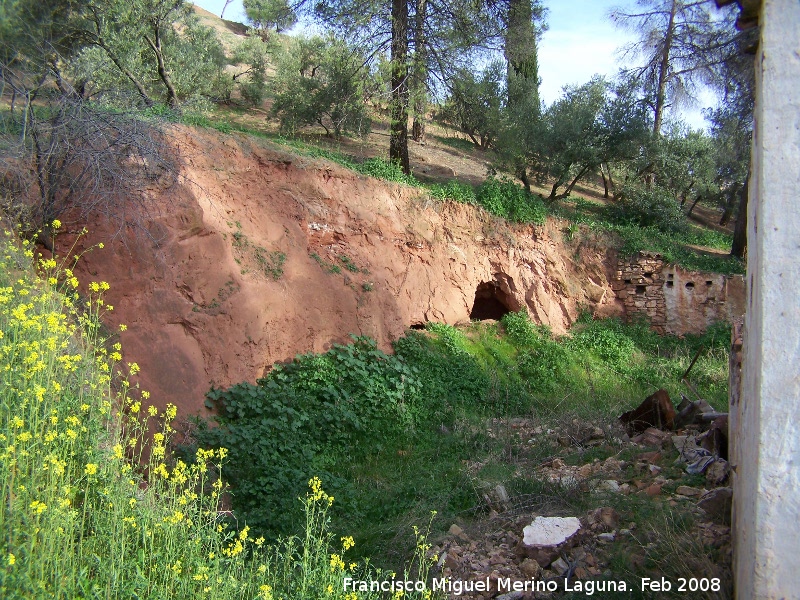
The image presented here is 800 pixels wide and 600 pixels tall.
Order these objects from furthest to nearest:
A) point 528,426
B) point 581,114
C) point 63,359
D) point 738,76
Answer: point 581,114
point 738,76
point 528,426
point 63,359

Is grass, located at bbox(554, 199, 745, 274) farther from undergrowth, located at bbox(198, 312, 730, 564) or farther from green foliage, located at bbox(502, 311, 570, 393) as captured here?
green foliage, located at bbox(502, 311, 570, 393)

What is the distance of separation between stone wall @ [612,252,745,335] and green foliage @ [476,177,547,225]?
261cm

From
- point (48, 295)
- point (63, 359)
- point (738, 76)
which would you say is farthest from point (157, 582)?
point (738, 76)

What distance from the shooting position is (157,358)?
7.72 metres

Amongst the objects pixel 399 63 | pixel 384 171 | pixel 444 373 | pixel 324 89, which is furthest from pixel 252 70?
pixel 444 373

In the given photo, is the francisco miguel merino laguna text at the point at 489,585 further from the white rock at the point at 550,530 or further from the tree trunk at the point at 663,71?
the tree trunk at the point at 663,71

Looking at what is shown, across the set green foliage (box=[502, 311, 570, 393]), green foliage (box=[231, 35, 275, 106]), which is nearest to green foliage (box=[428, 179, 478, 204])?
green foliage (box=[502, 311, 570, 393])

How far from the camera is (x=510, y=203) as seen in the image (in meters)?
14.0

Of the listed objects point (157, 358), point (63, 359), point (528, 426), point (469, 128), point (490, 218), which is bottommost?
point (528, 426)

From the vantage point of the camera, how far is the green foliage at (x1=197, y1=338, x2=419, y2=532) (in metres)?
6.78

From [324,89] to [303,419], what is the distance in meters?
11.2

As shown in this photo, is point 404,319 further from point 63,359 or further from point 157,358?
point 63,359

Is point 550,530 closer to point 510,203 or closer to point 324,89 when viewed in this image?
point 510,203

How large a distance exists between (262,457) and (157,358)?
6.01 feet
